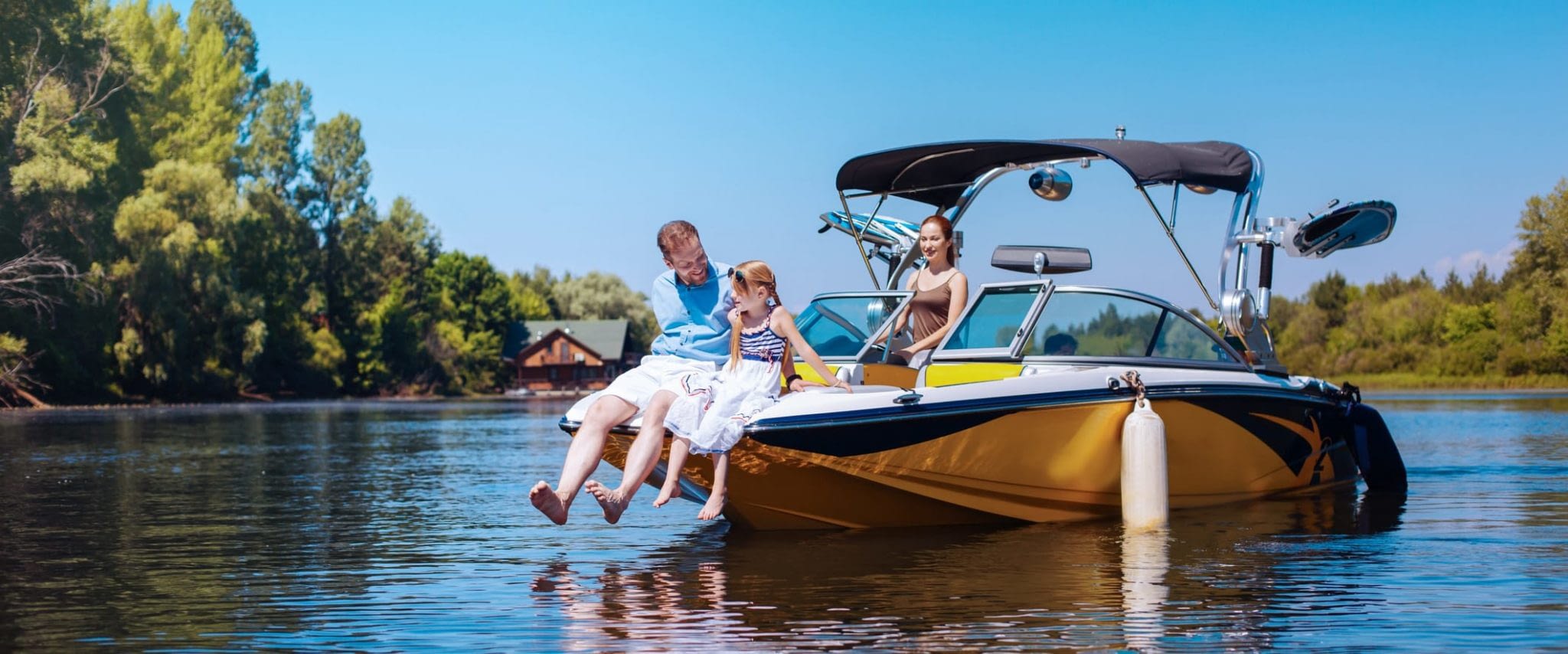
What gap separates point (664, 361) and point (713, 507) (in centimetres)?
91

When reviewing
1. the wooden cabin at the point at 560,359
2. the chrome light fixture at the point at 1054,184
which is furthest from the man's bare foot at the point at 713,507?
the wooden cabin at the point at 560,359

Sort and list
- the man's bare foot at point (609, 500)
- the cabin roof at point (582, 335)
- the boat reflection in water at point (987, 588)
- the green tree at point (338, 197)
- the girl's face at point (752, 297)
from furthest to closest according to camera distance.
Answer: the cabin roof at point (582, 335) < the green tree at point (338, 197) < the girl's face at point (752, 297) < the man's bare foot at point (609, 500) < the boat reflection in water at point (987, 588)

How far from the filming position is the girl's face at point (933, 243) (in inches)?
426

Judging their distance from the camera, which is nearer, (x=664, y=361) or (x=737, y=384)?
(x=737, y=384)

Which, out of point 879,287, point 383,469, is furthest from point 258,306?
point 879,287

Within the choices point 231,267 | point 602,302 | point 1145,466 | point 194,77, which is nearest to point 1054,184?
point 1145,466

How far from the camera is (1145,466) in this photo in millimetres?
9891

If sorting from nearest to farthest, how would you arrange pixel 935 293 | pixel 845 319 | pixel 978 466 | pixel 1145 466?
pixel 978 466, pixel 1145 466, pixel 935 293, pixel 845 319

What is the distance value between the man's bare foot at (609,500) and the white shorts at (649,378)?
29.7 inches

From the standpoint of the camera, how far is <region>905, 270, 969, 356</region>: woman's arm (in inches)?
426

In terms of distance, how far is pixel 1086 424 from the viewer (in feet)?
32.8

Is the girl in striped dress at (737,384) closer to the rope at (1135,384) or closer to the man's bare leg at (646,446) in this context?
the man's bare leg at (646,446)

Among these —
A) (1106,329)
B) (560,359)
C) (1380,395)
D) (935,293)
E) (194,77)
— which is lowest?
(1380,395)

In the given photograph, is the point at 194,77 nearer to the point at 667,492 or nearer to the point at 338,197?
the point at 338,197
